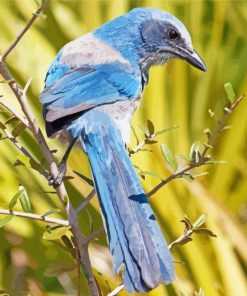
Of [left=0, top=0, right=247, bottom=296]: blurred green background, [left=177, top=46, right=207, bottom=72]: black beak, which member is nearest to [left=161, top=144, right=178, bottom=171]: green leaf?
[left=177, top=46, right=207, bottom=72]: black beak

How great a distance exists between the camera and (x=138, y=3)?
9.74 feet

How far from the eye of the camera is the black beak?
6.76 feet

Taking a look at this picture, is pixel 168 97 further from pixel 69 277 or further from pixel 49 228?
pixel 49 228

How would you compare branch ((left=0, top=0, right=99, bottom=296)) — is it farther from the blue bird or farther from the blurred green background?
the blurred green background

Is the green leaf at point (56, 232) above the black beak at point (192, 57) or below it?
below

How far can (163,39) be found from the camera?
84.6 inches

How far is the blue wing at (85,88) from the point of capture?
1.70 m

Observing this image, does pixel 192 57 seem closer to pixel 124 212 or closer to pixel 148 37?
pixel 148 37

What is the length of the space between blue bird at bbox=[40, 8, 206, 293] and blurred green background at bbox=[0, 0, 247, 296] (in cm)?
42

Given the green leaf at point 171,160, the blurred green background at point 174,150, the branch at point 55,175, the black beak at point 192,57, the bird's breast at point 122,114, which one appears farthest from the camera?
the blurred green background at point 174,150

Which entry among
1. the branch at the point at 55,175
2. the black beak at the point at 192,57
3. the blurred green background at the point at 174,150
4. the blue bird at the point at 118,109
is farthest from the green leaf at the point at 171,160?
the blurred green background at the point at 174,150

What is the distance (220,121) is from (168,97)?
131 centimetres

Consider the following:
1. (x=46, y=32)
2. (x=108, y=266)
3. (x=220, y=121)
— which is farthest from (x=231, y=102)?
(x=46, y=32)

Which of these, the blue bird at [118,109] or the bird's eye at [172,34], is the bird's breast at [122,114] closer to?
the blue bird at [118,109]
